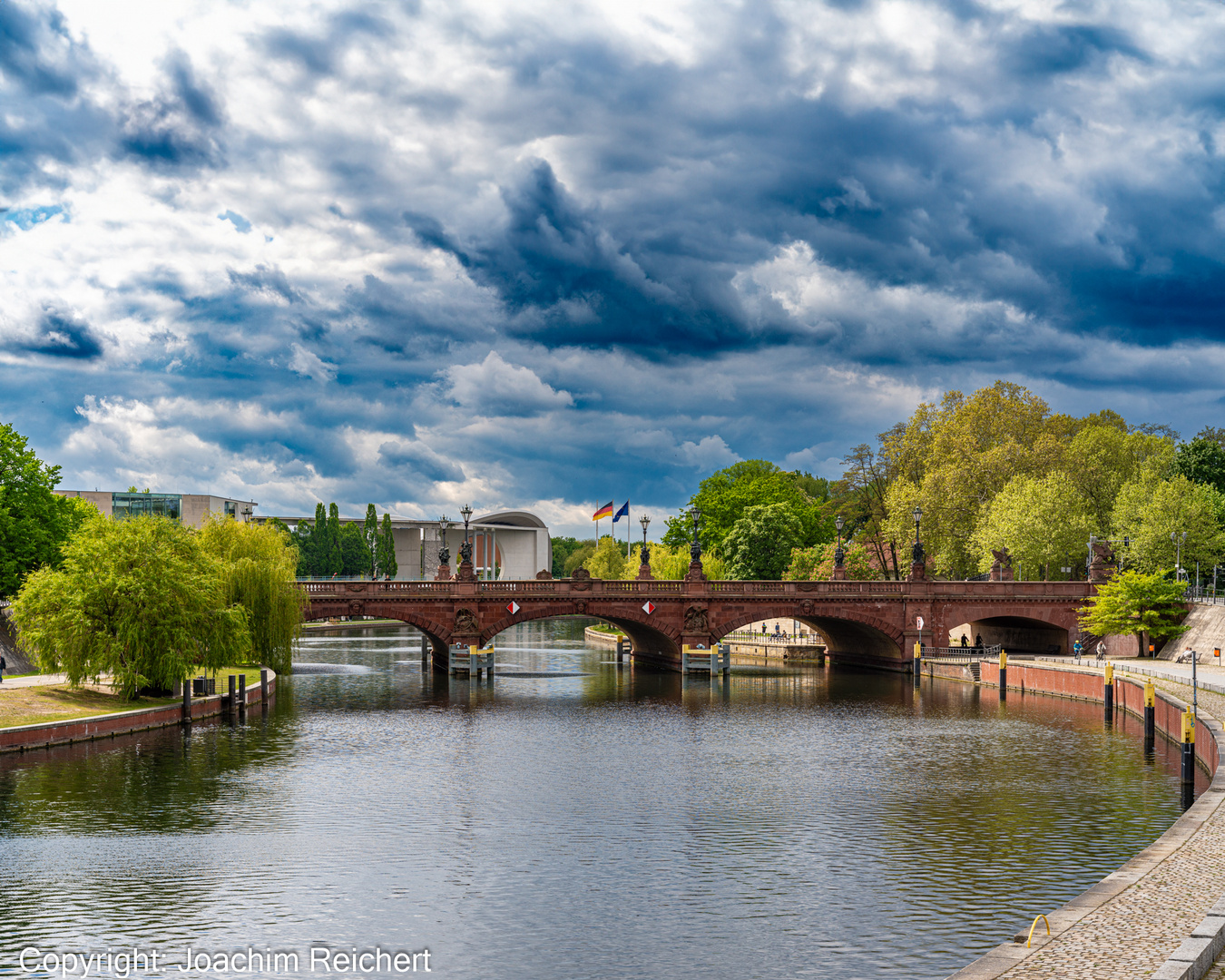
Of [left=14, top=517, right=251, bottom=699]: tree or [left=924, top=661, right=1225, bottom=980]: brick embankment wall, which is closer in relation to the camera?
[left=924, top=661, right=1225, bottom=980]: brick embankment wall

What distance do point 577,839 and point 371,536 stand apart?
168m

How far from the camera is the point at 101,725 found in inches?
1736

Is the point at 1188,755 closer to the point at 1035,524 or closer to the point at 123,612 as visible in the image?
the point at 123,612

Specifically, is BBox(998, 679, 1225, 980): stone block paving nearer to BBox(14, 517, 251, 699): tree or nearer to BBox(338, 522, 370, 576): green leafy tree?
BBox(14, 517, 251, 699): tree

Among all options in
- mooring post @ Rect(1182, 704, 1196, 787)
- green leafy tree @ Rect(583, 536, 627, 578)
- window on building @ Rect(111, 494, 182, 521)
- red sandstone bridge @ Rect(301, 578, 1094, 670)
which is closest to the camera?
mooring post @ Rect(1182, 704, 1196, 787)

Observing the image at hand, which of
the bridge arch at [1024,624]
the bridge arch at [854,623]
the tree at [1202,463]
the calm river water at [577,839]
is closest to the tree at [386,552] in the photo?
the bridge arch at [854,623]

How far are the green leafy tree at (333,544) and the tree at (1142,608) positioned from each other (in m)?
124

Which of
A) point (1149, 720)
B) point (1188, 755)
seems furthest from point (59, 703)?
point (1149, 720)

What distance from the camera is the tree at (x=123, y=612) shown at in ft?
158

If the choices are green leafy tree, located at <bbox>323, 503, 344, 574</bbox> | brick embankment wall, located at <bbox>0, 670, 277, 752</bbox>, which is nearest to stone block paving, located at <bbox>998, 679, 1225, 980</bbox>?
brick embankment wall, located at <bbox>0, 670, 277, 752</bbox>

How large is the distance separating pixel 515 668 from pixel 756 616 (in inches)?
786

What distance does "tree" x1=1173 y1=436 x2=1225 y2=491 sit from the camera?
109m

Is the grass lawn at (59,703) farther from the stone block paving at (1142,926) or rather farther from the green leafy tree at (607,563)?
the green leafy tree at (607,563)

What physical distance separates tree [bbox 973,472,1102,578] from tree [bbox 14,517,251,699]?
63.6 metres
